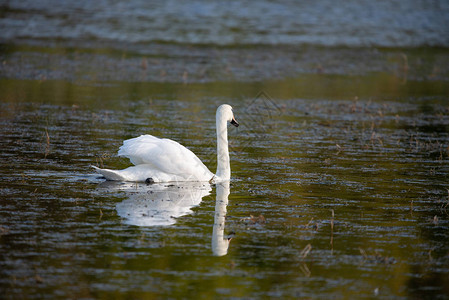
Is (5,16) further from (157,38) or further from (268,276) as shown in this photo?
(268,276)

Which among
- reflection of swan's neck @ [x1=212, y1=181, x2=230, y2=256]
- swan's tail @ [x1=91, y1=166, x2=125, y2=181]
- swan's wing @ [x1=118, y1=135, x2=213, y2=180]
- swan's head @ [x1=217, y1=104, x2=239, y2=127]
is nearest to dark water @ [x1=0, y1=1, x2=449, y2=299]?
reflection of swan's neck @ [x1=212, y1=181, x2=230, y2=256]


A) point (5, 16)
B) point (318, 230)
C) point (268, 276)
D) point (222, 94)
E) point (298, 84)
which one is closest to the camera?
point (268, 276)

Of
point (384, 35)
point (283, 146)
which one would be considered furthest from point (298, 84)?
point (384, 35)

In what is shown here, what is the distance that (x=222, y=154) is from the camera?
11.9 meters

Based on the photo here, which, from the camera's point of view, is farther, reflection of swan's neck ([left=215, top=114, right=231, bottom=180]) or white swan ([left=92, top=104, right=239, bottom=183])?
reflection of swan's neck ([left=215, top=114, right=231, bottom=180])

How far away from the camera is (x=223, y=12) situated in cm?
4084

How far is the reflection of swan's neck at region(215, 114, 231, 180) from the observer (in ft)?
38.5

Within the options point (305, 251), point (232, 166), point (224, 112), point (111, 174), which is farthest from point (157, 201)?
point (232, 166)

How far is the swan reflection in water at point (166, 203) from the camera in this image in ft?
29.4

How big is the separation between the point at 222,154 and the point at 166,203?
2068mm

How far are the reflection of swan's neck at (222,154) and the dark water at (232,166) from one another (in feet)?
0.89

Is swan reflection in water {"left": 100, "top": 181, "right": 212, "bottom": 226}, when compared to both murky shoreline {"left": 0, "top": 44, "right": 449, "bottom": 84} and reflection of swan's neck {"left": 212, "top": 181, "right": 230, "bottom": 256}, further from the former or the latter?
murky shoreline {"left": 0, "top": 44, "right": 449, "bottom": 84}

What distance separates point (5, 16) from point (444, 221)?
29863 millimetres

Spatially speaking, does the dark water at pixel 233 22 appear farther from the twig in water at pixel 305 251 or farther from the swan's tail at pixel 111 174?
the twig in water at pixel 305 251
